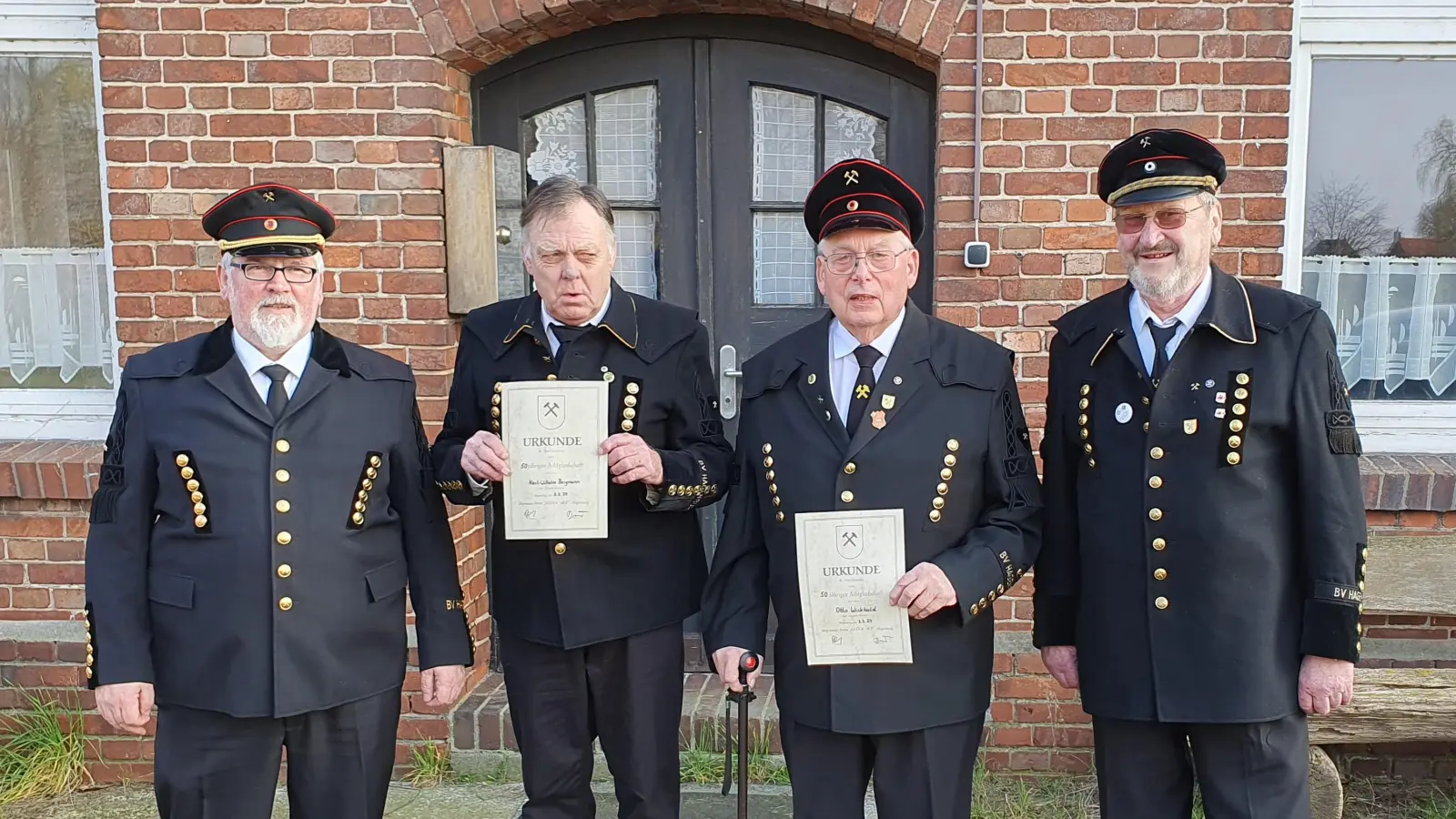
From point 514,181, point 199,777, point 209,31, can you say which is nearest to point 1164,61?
point 514,181

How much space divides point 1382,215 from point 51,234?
16.2ft

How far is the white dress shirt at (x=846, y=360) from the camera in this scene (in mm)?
2465

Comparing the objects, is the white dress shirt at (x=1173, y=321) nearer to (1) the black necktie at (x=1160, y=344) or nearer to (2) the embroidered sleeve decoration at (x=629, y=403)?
(1) the black necktie at (x=1160, y=344)

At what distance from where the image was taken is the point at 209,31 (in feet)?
12.6

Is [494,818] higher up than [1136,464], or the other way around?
[1136,464]

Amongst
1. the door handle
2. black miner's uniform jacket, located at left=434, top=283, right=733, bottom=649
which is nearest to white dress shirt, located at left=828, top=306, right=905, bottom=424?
black miner's uniform jacket, located at left=434, top=283, right=733, bottom=649

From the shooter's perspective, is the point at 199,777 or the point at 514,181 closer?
the point at 199,777

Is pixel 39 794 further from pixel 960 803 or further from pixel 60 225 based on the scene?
pixel 960 803

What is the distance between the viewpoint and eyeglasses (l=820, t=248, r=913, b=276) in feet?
7.84

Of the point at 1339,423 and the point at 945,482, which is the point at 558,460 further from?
the point at 1339,423

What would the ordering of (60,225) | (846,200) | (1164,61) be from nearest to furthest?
1. (846,200)
2. (1164,61)
3. (60,225)

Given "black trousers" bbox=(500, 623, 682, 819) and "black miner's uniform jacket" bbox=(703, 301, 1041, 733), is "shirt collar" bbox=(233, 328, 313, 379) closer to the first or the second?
"black trousers" bbox=(500, 623, 682, 819)

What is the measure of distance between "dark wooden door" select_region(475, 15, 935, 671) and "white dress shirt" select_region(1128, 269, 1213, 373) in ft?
5.46

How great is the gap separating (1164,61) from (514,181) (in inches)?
90.6
